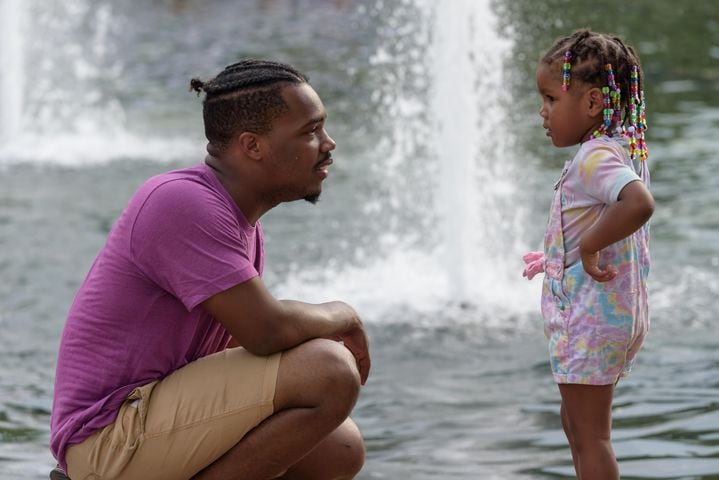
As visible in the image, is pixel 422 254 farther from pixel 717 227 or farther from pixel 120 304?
pixel 120 304

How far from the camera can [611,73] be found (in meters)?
3.28

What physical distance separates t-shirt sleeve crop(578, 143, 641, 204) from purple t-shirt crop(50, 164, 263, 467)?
83 cm

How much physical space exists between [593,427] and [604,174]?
0.62m

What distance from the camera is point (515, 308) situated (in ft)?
20.6

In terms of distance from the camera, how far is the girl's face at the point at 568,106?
3.32m

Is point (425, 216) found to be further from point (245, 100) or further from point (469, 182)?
point (245, 100)

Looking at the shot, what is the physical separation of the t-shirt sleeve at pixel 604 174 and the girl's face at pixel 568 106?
0.11 metres

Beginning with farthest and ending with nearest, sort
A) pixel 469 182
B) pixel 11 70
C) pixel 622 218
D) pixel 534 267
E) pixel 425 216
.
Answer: pixel 11 70
pixel 425 216
pixel 469 182
pixel 534 267
pixel 622 218

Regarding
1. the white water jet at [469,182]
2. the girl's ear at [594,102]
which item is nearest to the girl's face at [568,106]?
the girl's ear at [594,102]

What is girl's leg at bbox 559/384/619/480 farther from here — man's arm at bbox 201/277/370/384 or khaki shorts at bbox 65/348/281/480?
khaki shorts at bbox 65/348/281/480

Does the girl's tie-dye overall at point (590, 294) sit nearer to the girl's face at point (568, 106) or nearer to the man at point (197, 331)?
the girl's face at point (568, 106)

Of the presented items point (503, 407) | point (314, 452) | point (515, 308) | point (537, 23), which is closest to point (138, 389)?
point (314, 452)

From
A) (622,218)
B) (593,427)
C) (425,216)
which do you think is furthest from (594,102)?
(425,216)

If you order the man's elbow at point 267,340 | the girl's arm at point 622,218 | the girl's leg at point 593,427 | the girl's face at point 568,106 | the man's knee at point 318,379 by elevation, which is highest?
the girl's face at point 568,106
